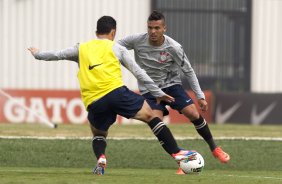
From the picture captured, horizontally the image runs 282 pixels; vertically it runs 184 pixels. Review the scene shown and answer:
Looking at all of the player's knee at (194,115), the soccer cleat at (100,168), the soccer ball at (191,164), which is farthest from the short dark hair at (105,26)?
the player's knee at (194,115)

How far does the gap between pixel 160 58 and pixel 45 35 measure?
20.1 metres

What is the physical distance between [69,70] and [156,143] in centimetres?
1606

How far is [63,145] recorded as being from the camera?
18422mm

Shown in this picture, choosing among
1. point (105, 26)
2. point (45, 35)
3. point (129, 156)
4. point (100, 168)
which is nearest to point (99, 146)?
point (100, 168)

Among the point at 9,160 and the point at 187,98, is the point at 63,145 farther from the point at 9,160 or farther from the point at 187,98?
the point at 187,98

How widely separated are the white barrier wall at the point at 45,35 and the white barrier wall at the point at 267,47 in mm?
4360

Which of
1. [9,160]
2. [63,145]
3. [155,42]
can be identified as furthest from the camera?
Answer: [63,145]

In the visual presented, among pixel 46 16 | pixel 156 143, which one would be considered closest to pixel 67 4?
pixel 46 16

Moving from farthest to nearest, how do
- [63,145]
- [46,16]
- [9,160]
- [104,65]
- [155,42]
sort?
[46,16] < [63,145] < [9,160] < [155,42] < [104,65]

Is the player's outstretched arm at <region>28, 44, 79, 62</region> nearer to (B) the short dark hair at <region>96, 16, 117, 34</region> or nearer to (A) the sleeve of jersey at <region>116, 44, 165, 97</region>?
(B) the short dark hair at <region>96, 16, 117, 34</region>

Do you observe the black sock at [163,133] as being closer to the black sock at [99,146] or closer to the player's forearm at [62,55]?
the black sock at [99,146]

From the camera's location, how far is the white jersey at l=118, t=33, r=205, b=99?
15.0m

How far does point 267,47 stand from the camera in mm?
36594

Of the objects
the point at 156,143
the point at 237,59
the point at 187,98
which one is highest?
the point at 187,98
